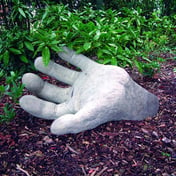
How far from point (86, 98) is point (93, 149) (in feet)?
1.71

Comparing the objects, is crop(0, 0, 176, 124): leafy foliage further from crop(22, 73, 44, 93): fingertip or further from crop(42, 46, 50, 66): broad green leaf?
crop(22, 73, 44, 93): fingertip

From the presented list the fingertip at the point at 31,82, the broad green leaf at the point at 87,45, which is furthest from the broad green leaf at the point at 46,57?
the broad green leaf at the point at 87,45

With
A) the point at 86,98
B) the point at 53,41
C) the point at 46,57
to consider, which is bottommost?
the point at 86,98

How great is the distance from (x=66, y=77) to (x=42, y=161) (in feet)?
3.32

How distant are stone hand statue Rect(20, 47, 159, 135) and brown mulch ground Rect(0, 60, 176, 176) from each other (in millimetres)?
133

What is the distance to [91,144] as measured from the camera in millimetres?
2398

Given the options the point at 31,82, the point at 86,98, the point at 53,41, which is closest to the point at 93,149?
the point at 86,98

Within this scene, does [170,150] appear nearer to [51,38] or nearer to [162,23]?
[51,38]

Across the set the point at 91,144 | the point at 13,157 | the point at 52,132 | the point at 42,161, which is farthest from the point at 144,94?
the point at 13,157

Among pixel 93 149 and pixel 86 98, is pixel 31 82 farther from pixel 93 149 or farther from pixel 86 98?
pixel 93 149

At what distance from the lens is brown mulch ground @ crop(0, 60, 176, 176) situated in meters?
2.12

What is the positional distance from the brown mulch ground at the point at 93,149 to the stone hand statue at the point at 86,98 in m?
Result: 0.13

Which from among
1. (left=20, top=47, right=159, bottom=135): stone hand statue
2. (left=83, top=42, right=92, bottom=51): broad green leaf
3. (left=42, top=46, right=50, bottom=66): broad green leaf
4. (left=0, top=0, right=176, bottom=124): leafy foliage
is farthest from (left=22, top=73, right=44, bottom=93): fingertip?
(left=83, top=42, right=92, bottom=51): broad green leaf

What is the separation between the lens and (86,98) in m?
2.55
